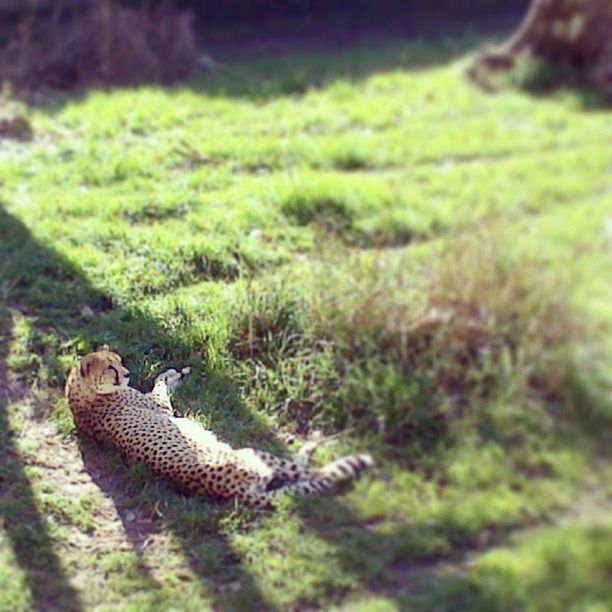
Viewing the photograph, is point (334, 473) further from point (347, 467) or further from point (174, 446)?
point (174, 446)

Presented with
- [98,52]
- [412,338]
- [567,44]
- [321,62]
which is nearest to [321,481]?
[412,338]

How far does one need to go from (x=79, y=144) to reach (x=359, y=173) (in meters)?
1.98

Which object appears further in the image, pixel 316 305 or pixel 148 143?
pixel 148 143

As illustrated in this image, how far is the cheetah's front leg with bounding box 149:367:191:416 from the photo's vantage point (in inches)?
191

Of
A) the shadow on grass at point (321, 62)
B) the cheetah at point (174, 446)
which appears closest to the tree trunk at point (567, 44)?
the shadow on grass at point (321, 62)

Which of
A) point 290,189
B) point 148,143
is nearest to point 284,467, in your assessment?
point 290,189

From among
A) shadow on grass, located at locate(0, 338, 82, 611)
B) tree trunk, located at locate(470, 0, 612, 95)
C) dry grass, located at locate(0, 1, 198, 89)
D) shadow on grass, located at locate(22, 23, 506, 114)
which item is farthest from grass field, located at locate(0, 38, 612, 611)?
dry grass, located at locate(0, 1, 198, 89)

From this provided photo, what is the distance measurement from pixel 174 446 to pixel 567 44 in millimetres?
4582

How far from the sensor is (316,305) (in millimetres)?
4887

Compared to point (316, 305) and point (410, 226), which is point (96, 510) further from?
point (410, 226)

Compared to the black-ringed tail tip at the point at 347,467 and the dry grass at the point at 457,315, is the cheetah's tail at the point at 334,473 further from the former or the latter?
the dry grass at the point at 457,315

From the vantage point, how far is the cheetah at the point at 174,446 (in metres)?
4.19

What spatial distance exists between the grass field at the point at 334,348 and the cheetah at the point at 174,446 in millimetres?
77

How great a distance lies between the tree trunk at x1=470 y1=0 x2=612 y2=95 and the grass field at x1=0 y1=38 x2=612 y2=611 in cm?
35
